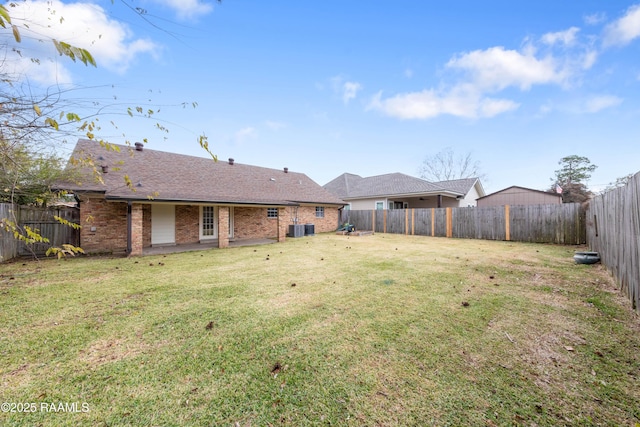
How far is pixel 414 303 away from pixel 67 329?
16.3 ft

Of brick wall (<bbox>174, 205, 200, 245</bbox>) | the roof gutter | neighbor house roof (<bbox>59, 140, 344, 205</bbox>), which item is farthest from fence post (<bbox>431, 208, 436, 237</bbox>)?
brick wall (<bbox>174, 205, 200, 245</bbox>)

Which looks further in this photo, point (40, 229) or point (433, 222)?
point (433, 222)

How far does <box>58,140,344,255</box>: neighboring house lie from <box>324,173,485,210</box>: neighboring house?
5.35 metres

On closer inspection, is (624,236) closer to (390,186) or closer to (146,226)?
(146,226)

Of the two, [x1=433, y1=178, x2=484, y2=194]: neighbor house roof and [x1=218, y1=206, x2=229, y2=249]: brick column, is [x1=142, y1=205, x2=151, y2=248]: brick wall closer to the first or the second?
[x1=218, y1=206, x2=229, y2=249]: brick column

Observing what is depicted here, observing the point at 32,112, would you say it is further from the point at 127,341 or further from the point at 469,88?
the point at 469,88

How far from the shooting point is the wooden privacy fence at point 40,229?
797 centimetres

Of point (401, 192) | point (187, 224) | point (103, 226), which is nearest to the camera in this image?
point (103, 226)

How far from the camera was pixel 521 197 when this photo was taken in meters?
20.3

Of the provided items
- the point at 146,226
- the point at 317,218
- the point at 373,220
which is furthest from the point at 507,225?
the point at 146,226

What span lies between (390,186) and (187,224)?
1632 centimetres

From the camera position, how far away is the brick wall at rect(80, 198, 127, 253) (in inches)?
377

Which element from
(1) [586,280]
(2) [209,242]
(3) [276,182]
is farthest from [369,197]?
(1) [586,280]

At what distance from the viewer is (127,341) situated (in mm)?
2873
